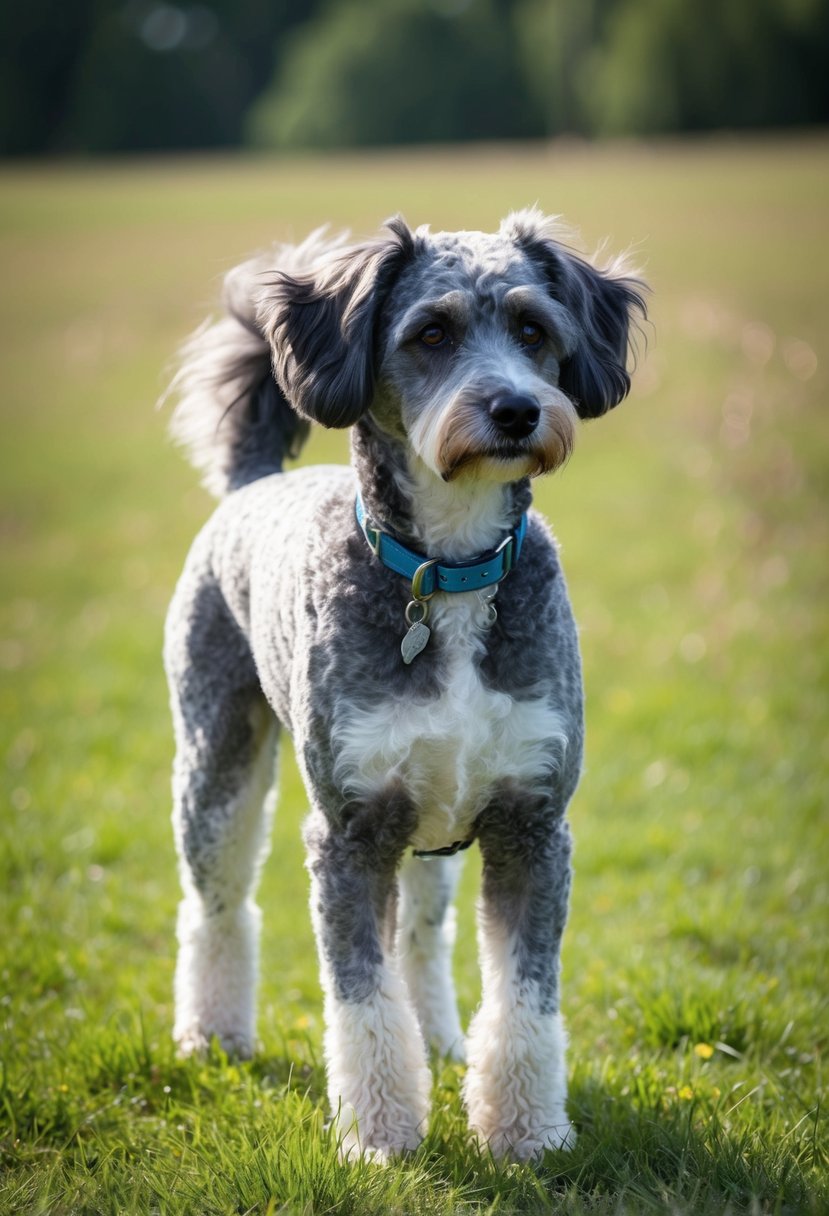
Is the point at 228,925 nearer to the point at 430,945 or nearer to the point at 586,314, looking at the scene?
the point at 430,945

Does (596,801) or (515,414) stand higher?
(515,414)

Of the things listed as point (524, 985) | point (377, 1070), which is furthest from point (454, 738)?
point (377, 1070)

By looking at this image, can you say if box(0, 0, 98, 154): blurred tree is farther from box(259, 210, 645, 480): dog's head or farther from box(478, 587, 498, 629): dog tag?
box(478, 587, 498, 629): dog tag

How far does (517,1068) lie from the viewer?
3670 mm

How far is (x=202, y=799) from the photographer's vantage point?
4574 millimetres

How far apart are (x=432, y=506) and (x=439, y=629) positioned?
14.4 inches

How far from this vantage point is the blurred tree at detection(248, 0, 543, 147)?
4238 centimetres

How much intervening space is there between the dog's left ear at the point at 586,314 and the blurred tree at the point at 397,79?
38.2 m

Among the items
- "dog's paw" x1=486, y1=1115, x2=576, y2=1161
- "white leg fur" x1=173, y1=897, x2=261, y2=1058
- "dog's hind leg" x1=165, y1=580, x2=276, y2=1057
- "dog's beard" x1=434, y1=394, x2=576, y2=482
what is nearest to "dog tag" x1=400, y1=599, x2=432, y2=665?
"dog's beard" x1=434, y1=394, x2=576, y2=482

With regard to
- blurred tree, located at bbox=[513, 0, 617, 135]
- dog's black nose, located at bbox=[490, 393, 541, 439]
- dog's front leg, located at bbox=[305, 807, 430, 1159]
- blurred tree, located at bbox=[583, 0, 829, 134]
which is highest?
blurred tree, located at bbox=[513, 0, 617, 135]

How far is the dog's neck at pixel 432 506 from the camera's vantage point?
3652mm

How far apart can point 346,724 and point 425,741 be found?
0.22 m

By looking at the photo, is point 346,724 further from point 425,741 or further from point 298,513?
point 298,513

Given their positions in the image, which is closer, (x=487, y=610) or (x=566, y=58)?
(x=487, y=610)
